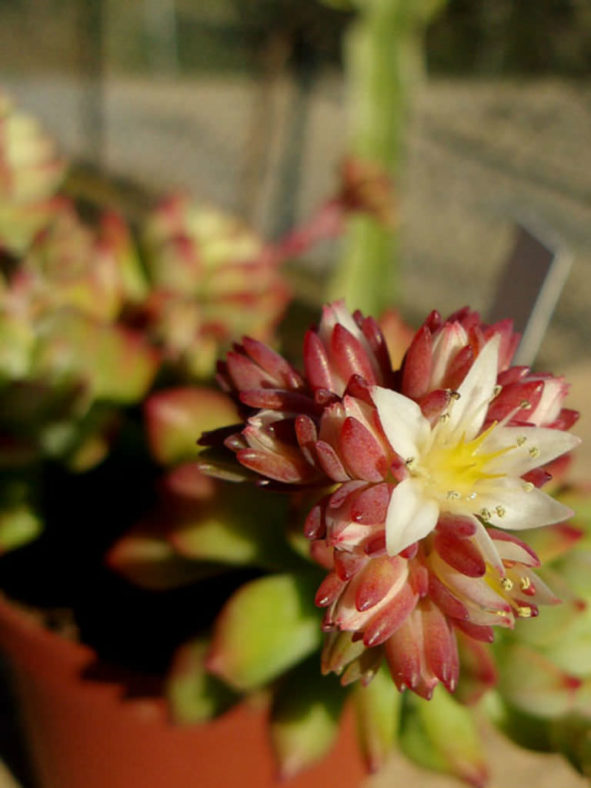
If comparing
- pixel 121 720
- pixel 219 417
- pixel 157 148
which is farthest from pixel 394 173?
pixel 157 148

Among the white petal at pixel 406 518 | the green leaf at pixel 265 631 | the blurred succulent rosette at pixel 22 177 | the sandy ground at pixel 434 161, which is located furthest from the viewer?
the sandy ground at pixel 434 161

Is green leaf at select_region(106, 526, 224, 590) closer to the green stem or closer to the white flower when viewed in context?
the white flower

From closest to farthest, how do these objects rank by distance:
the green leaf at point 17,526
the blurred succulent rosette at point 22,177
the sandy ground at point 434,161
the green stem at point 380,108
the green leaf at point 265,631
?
the green leaf at point 265,631 < the green leaf at point 17,526 < the blurred succulent rosette at point 22,177 < the green stem at point 380,108 < the sandy ground at point 434,161

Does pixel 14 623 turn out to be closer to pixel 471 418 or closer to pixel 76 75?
pixel 471 418

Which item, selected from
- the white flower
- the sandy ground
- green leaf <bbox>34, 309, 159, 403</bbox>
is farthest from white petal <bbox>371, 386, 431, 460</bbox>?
the sandy ground

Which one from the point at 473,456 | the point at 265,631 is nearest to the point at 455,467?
the point at 473,456

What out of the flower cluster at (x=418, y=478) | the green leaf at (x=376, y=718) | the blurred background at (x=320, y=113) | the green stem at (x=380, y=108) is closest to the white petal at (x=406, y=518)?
the flower cluster at (x=418, y=478)

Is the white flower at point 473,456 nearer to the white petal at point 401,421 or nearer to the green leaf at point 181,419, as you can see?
the white petal at point 401,421

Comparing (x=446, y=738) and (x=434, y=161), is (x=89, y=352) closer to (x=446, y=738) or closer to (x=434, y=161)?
(x=446, y=738)
